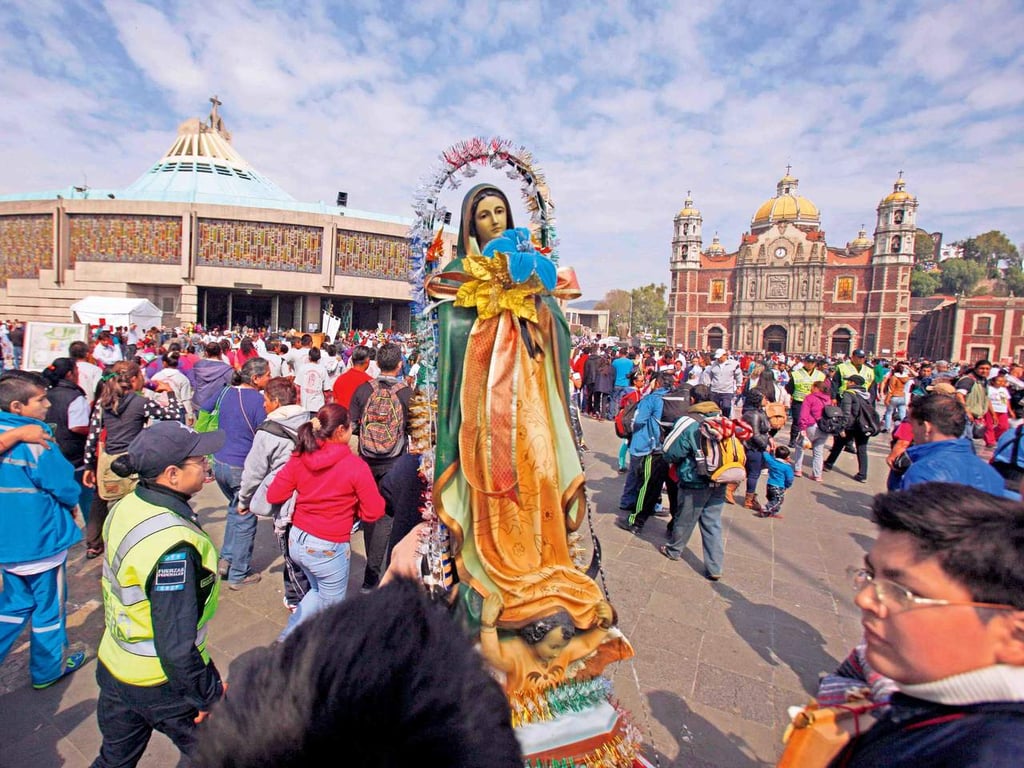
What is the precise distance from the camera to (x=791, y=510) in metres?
6.91

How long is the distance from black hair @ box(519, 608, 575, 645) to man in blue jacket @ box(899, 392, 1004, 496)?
7.23 feet

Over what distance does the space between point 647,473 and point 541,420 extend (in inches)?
153

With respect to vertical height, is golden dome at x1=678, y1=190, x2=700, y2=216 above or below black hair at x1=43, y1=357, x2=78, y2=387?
above

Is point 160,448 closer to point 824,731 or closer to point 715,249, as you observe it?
point 824,731

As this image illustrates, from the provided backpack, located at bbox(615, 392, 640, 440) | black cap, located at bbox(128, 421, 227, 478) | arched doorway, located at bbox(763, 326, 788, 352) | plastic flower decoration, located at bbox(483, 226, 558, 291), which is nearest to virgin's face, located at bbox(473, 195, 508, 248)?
plastic flower decoration, located at bbox(483, 226, 558, 291)

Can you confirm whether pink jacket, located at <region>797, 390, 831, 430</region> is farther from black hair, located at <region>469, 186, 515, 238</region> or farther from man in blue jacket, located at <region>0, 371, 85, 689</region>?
man in blue jacket, located at <region>0, 371, 85, 689</region>

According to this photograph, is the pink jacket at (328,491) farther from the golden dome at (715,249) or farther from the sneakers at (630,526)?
the golden dome at (715,249)

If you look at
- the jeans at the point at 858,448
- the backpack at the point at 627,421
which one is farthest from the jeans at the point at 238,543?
the jeans at the point at 858,448

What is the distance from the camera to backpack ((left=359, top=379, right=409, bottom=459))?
4.52 metres

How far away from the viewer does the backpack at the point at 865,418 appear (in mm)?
8047

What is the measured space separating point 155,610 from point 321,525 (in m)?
1.47

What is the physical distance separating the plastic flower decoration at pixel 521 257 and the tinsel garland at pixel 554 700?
5.57ft

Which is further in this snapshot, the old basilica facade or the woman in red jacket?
the old basilica facade

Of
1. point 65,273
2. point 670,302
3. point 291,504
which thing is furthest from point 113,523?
point 670,302
